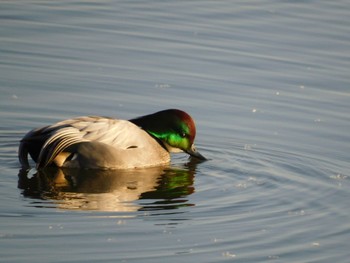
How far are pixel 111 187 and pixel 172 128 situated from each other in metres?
1.74

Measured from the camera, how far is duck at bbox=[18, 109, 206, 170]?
12.1m

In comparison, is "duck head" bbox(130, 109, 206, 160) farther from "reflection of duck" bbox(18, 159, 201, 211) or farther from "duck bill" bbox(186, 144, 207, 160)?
"reflection of duck" bbox(18, 159, 201, 211)

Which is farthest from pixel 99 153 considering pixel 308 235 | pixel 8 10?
pixel 8 10

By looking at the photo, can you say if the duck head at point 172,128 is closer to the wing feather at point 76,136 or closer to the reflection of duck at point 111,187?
the wing feather at point 76,136

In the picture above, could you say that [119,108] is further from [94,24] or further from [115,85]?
[94,24]

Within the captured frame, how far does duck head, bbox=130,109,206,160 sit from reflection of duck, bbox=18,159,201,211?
0.38 metres

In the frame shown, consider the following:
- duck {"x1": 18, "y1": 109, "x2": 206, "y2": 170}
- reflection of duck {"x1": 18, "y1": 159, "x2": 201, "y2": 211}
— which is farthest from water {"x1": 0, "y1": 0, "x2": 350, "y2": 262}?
duck {"x1": 18, "y1": 109, "x2": 206, "y2": 170}

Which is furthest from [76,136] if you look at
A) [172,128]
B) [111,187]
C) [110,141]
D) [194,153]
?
[194,153]

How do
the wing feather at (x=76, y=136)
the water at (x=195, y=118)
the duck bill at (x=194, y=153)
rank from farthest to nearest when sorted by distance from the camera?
1. the duck bill at (x=194, y=153)
2. the wing feather at (x=76, y=136)
3. the water at (x=195, y=118)

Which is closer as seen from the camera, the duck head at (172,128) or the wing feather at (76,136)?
the wing feather at (76,136)

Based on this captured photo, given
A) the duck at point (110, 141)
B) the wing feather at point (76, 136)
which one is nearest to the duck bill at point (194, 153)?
the duck at point (110, 141)

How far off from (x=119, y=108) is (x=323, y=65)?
10.9ft

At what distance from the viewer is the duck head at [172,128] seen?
13.0m

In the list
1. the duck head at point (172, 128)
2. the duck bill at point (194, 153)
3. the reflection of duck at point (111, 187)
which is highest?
the duck head at point (172, 128)
